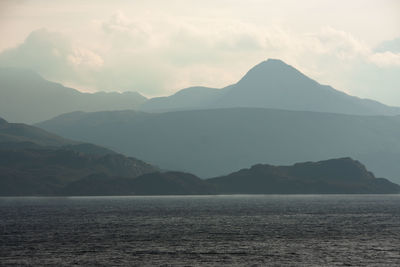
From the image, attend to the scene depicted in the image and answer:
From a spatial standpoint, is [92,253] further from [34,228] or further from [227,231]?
[34,228]

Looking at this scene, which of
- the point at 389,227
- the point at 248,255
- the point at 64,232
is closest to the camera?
the point at 248,255

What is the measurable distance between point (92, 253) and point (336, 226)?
90988 millimetres

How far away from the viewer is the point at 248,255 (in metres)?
124

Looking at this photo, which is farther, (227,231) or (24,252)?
(227,231)

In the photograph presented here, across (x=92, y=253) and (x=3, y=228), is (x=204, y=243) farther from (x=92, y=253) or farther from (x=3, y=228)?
(x=3, y=228)

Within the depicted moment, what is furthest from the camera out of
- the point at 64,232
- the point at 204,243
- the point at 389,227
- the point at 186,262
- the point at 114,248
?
the point at 389,227

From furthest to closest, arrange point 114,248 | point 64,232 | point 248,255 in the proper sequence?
point 64,232, point 114,248, point 248,255

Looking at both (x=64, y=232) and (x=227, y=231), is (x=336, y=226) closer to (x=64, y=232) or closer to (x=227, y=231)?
(x=227, y=231)

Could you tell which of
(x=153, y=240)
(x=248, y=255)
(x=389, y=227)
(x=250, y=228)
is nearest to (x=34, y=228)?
(x=153, y=240)

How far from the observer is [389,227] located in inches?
7382

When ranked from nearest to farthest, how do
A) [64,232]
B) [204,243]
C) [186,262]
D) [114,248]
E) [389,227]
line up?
[186,262]
[114,248]
[204,243]
[64,232]
[389,227]

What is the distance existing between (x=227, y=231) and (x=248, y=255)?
51.6 metres

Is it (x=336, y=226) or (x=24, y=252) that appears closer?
(x=24, y=252)

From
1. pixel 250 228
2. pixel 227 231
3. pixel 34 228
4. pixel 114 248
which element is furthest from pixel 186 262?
pixel 34 228
